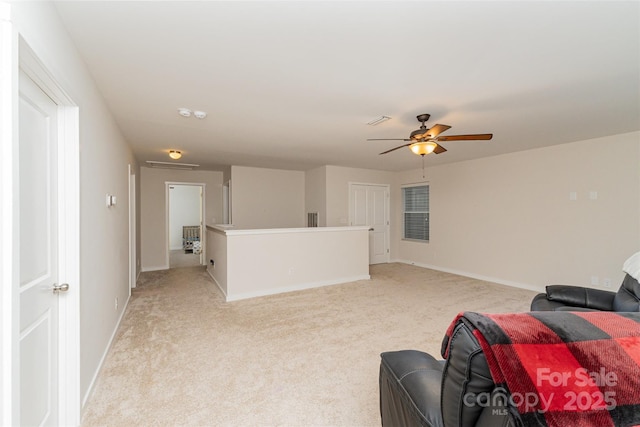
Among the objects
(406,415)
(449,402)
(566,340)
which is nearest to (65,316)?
(406,415)

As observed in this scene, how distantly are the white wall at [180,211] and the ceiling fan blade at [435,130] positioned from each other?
8.33m

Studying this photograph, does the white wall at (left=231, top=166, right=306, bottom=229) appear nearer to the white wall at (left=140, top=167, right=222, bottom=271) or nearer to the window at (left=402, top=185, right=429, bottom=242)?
the white wall at (left=140, top=167, right=222, bottom=271)

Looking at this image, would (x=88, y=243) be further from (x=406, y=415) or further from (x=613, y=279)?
(x=613, y=279)

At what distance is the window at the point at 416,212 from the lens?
651 centimetres

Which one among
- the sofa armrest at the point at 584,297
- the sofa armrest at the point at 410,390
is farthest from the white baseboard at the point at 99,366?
Result: the sofa armrest at the point at 584,297

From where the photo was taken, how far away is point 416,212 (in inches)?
267

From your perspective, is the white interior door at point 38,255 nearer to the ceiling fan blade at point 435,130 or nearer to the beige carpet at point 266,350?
the beige carpet at point 266,350

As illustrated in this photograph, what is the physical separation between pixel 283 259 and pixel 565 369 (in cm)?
401

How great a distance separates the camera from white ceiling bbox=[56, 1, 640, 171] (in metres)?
1.47

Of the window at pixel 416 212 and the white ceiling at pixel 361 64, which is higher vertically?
the white ceiling at pixel 361 64

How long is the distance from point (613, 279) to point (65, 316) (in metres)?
5.96

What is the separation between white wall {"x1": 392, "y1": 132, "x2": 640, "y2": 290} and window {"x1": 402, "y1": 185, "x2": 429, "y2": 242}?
27 cm

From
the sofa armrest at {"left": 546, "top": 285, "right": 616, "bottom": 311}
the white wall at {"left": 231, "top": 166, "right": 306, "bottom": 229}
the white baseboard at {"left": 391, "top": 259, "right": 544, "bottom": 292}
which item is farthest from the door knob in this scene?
the white baseboard at {"left": 391, "top": 259, "right": 544, "bottom": 292}

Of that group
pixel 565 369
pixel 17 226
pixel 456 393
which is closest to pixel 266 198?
pixel 17 226
